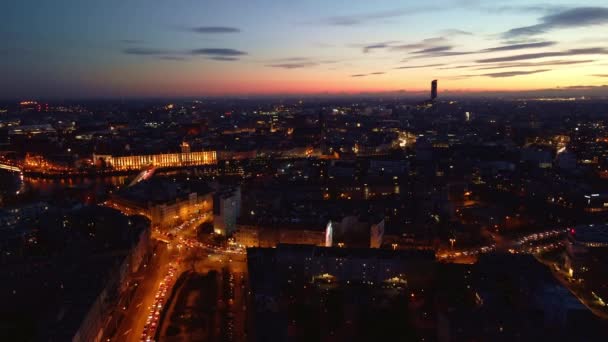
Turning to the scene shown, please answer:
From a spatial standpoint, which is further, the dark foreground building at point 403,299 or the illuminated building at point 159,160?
the illuminated building at point 159,160

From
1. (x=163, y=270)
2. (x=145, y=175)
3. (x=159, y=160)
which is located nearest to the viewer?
(x=163, y=270)

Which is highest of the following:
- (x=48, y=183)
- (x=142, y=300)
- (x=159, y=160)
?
(x=159, y=160)

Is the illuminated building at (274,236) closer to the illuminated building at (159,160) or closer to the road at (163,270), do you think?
the road at (163,270)

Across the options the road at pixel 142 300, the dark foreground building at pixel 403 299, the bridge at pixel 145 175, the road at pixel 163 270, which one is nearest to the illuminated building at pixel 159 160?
the bridge at pixel 145 175

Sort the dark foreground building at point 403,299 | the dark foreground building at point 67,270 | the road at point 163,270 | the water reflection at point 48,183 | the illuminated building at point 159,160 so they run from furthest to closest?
the illuminated building at point 159,160 → the water reflection at point 48,183 → the road at point 163,270 → the dark foreground building at point 67,270 → the dark foreground building at point 403,299

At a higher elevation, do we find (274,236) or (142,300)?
(274,236)

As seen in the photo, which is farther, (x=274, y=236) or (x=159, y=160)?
(x=159, y=160)

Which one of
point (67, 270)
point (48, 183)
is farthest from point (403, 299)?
point (48, 183)

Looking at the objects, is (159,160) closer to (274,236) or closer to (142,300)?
(274,236)
